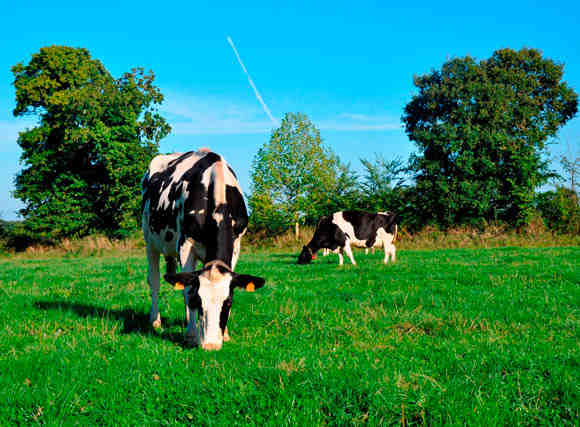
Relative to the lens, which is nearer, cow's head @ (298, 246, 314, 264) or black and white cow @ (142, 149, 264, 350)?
black and white cow @ (142, 149, 264, 350)

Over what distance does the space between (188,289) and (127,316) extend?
105 inches

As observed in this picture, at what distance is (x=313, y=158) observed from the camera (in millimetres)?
31203

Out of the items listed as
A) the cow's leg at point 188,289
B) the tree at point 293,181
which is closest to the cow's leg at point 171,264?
the cow's leg at point 188,289

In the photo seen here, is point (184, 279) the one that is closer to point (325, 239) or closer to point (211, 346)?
point (211, 346)

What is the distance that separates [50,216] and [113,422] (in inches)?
1323

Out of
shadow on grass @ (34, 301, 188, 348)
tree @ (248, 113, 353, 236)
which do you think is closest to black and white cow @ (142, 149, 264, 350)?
shadow on grass @ (34, 301, 188, 348)

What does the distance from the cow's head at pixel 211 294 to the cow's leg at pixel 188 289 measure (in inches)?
15.4

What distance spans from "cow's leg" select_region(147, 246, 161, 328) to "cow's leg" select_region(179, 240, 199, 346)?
140 cm

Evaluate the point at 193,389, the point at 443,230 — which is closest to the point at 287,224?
the point at 443,230

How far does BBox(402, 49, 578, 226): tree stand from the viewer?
99.0ft

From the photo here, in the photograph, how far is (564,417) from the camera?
11.3ft

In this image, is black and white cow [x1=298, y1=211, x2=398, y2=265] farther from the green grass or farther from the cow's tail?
the cow's tail

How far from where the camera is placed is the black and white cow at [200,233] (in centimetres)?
500

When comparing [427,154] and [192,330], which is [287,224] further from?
[192,330]
